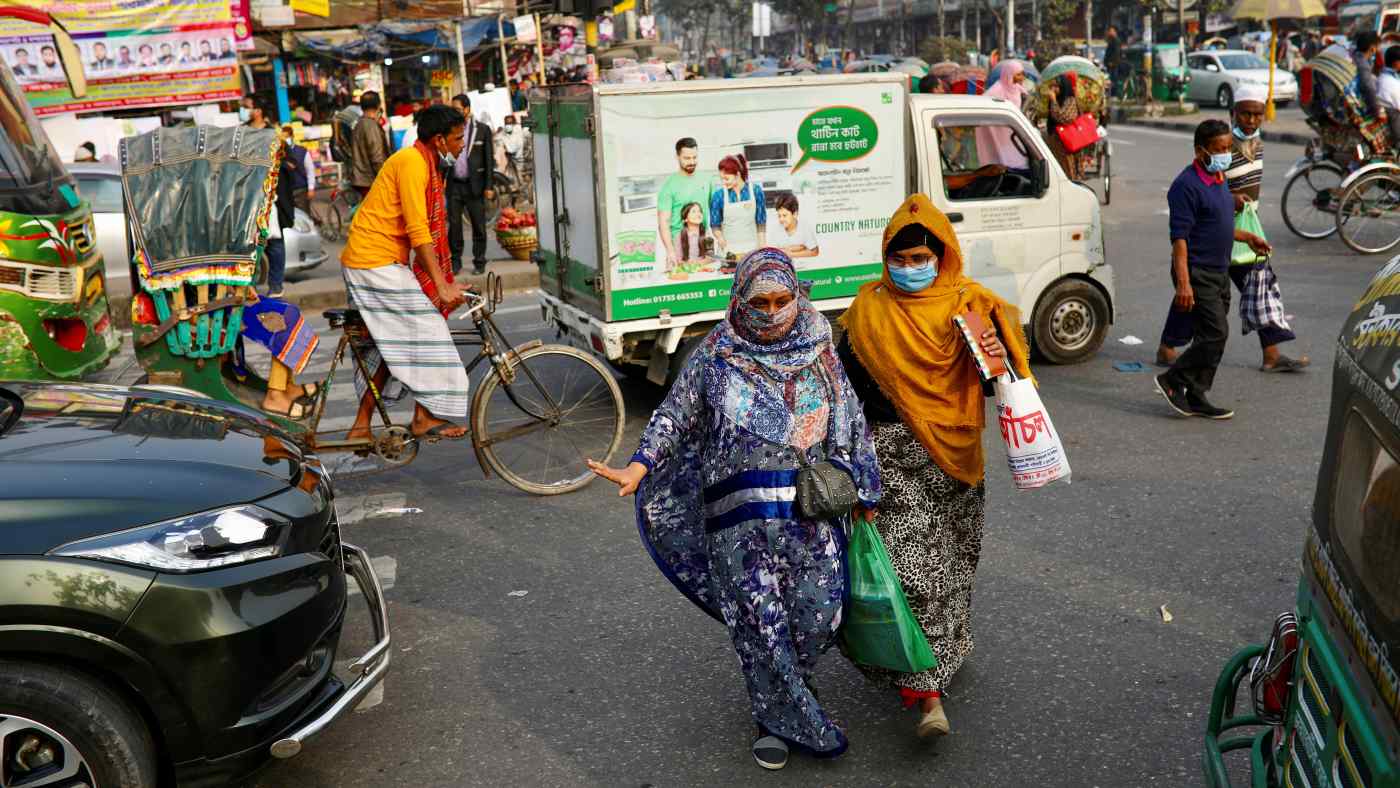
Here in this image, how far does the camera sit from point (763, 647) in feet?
12.6

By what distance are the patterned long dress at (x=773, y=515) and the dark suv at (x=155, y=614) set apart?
1.04 metres

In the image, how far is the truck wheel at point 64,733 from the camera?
127 inches

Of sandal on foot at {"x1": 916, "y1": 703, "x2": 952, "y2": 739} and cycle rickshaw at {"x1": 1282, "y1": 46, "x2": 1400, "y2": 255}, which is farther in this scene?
cycle rickshaw at {"x1": 1282, "y1": 46, "x2": 1400, "y2": 255}

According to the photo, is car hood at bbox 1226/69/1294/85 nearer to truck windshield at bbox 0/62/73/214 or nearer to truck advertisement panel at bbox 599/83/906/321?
truck advertisement panel at bbox 599/83/906/321

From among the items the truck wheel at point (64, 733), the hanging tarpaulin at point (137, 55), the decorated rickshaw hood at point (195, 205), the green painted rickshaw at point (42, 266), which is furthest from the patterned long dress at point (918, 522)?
the hanging tarpaulin at point (137, 55)

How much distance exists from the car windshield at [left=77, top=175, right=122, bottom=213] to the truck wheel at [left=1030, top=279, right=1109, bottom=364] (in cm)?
890

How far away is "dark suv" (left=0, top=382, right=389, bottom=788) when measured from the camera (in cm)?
324

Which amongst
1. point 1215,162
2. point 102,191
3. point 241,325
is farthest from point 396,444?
point 102,191

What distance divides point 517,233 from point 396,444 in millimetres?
7536

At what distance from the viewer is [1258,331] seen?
27.1ft

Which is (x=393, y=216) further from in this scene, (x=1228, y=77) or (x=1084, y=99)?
(x=1228, y=77)

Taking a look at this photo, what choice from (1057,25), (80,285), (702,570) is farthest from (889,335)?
Answer: (1057,25)

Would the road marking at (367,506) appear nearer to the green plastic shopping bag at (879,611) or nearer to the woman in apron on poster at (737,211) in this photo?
→ the woman in apron on poster at (737,211)

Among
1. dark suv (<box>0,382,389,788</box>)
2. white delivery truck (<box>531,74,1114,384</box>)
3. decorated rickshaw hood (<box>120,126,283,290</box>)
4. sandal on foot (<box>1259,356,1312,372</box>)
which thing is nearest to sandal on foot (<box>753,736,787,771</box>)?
dark suv (<box>0,382,389,788</box>)
